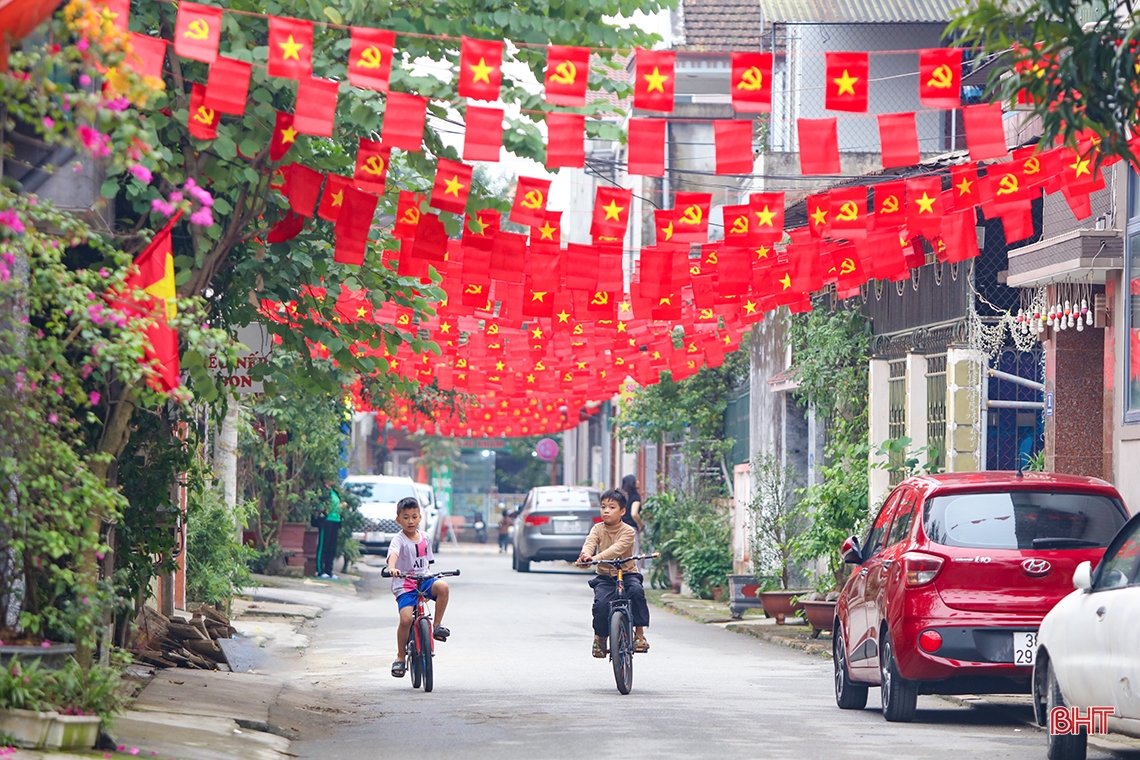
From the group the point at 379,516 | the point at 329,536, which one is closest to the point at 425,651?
the point at 329,536

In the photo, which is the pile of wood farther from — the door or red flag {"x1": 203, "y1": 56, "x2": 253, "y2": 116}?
the door

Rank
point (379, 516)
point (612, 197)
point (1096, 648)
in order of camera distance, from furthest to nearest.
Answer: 1. point (379, 516)
2. point (612, 197)
3. point (1096, 648)

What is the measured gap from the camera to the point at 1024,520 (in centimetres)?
1096

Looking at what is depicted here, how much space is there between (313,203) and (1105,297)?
7645 mm

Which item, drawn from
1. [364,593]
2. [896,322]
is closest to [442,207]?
[896,322]

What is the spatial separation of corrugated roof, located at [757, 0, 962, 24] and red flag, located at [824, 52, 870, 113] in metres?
12.0

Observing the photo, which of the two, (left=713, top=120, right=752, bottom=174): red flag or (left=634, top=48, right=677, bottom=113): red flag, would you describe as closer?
(left=634, top=48, right=677, bottom=113): red flag

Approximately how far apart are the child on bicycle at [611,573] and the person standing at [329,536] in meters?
15.9

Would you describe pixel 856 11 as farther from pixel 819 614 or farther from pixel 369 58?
pixel 369 58

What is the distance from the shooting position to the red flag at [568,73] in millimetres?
9648

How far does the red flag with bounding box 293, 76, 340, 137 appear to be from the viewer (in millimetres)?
9438

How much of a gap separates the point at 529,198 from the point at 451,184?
1.50 m

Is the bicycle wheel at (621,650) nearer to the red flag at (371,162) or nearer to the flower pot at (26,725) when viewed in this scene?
the red flag at (371,162)

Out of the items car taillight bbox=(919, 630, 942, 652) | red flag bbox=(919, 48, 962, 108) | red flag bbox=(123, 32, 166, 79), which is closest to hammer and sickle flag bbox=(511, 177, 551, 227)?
red flag bbox=(919, 48, 962, 108)
